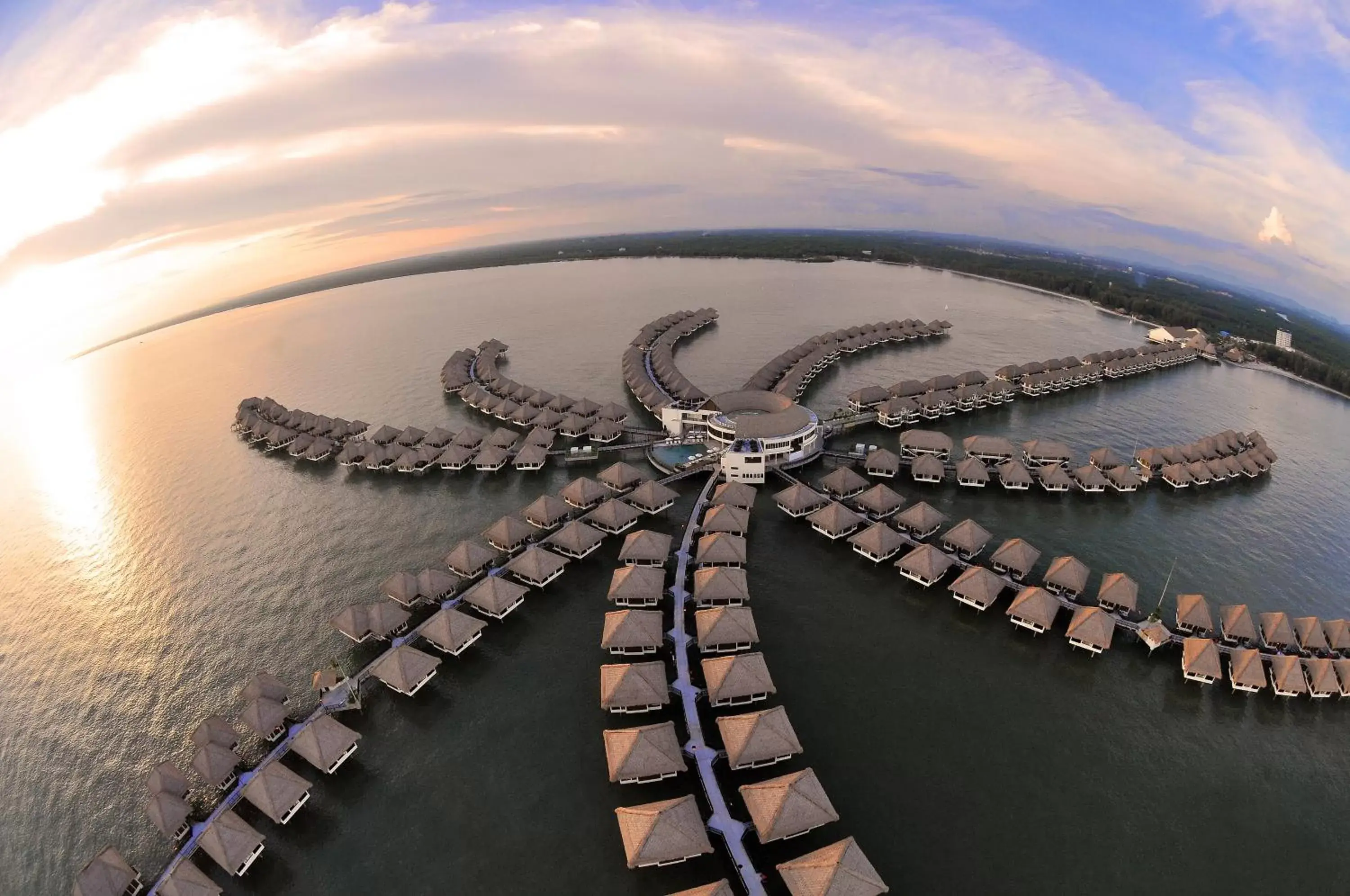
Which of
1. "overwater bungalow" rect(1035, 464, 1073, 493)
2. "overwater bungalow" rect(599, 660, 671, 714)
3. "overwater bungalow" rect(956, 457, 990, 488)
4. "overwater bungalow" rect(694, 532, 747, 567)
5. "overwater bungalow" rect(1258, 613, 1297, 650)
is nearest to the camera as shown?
"overwater bungalow" rect(599, 660, 671, 714)

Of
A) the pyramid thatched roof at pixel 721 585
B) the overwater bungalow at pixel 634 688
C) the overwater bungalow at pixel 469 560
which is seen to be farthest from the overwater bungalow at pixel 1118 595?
the overwater bungalow at pixel 469 560

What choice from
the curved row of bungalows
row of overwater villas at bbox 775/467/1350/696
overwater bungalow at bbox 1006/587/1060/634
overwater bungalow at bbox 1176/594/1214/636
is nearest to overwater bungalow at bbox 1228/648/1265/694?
row of overwater villas at bbox 775/467/1350/696

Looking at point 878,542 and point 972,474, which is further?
point 972,474

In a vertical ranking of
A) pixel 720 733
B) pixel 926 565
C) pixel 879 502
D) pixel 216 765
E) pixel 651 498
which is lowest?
pixel 216 765

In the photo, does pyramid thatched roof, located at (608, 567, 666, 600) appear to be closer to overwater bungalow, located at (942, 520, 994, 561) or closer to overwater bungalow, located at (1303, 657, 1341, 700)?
overwater bungalow, located at (942, 520, 994, 561)

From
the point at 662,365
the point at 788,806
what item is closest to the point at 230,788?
the point at 788,806

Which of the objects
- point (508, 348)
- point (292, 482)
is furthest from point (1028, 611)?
point (508, 348)

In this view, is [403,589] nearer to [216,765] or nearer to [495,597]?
[495,597]

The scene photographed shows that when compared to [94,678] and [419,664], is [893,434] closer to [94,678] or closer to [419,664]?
[419,664]
